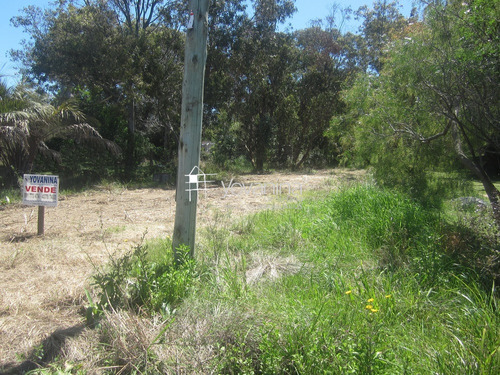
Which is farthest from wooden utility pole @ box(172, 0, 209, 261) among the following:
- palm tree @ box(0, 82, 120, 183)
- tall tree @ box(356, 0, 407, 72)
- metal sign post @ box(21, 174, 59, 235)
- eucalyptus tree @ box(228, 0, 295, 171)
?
tall tree @ box(356, 0, 407, 72)

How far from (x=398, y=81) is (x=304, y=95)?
1249 cm

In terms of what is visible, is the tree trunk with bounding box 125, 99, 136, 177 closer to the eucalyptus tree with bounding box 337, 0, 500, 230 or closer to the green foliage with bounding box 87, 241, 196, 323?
the eucalyptus tree with bounding box 337, 0, 500, 230

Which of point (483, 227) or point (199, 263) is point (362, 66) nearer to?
point (483, 227)

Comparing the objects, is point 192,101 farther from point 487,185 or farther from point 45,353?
point 487,185

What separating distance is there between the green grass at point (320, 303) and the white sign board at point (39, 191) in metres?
1.80

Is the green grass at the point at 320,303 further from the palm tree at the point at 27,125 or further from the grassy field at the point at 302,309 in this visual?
the palm tree at the point at 27,125

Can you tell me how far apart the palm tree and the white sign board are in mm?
4205

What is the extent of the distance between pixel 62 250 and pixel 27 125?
19.3 ft

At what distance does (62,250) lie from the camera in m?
4.67

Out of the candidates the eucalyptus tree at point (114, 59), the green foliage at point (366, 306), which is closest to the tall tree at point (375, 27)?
the eucalyptus tree at point (114, 59)

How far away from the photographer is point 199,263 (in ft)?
12.4

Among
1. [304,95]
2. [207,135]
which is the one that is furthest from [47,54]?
[304,95]

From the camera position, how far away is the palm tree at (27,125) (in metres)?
8.77

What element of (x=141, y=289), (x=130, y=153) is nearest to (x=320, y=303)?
(x=141, y=289)
